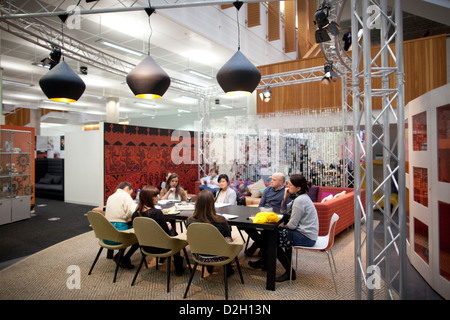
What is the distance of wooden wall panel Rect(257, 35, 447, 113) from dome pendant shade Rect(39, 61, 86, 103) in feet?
19.7

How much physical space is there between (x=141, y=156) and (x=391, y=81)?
7497mm

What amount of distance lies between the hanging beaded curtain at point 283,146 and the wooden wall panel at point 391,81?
79 centimetres

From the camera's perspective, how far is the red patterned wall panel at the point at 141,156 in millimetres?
7676

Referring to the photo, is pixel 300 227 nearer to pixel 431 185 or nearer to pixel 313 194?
pixel 431 185

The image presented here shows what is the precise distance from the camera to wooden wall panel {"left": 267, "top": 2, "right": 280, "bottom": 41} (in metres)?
9.73

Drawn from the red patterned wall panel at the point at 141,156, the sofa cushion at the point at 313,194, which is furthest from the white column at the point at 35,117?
the sofa cushion at the point at 313,194

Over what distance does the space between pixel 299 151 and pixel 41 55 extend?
25.1 feet

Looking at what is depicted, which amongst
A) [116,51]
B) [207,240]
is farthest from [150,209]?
[116,51]

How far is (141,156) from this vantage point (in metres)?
8.61

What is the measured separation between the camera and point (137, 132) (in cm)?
852

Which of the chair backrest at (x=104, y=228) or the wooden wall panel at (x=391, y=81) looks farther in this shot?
the wooden wall panel at (x=391, y=81)

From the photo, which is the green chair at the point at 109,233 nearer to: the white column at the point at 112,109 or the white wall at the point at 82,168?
the white wall at the point at 82,168

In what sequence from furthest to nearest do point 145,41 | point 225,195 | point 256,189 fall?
point 256,189
point 145,41
point 225,195

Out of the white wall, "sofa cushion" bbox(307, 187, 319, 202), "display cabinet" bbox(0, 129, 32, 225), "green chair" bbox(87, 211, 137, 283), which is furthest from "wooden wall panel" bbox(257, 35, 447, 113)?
"display cabinet" bbox(0, 129, 32, 225)
